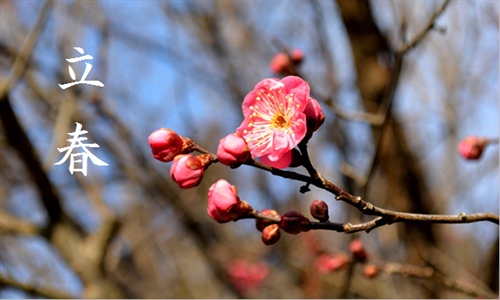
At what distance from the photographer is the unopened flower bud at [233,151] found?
3.30ft

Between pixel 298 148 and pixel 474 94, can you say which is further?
pixel 474 94

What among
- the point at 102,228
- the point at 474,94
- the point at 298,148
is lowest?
the point at 102,228

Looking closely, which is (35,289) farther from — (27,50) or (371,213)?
(371,213)

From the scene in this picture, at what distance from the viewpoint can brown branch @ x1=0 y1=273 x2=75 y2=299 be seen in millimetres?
2031

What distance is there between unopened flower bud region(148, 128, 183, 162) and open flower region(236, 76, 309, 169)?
123 millimetres

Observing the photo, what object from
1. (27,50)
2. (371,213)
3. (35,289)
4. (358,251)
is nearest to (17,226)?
(35,289)

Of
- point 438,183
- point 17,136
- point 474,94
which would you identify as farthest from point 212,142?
point 17,136

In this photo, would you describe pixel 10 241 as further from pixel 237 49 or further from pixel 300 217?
pixel 300 217

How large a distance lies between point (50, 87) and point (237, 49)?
4.30 feet

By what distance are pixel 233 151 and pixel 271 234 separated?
0.22 m

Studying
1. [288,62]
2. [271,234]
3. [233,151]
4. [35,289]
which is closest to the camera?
[233,151]

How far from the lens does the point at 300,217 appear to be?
106 cm

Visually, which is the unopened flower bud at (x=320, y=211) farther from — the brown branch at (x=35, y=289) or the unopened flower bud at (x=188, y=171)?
the brown branch at (x=35, y=289)

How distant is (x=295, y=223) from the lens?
1.06 m
